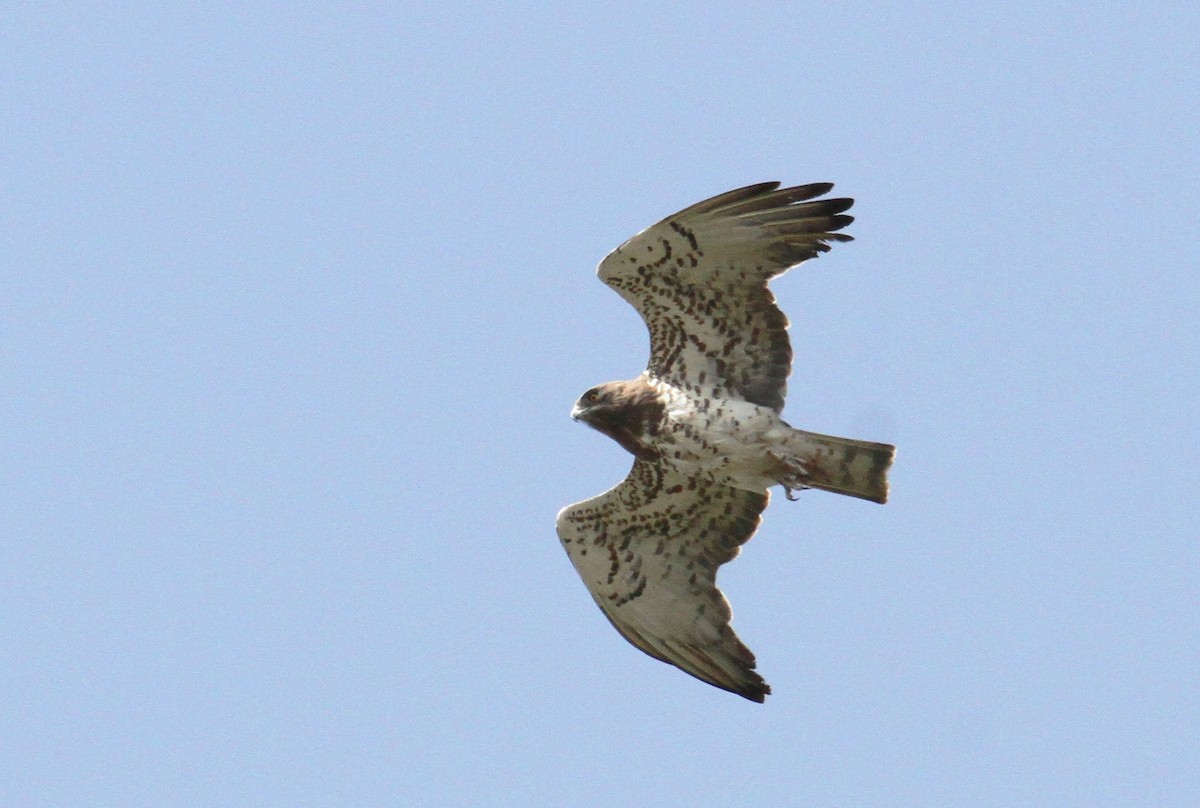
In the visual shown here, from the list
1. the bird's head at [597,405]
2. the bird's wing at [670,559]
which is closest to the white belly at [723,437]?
the bird's wing at [670,559]

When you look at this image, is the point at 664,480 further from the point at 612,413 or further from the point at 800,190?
the point at 800,190

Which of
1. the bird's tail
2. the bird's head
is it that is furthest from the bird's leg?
the bird's head

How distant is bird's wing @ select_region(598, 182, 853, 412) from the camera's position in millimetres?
13562

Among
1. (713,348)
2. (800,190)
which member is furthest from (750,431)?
(800,190)

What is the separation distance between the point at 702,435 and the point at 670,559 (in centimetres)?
128

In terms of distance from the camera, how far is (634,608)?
14.9 meters

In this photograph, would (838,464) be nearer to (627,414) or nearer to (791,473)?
(791,473)

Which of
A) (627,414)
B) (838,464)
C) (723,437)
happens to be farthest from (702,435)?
(838,464)

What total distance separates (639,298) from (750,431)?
1.36 meters

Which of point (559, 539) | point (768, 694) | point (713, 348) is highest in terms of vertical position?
point (713, 348)

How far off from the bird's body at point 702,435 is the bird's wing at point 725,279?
1 cm

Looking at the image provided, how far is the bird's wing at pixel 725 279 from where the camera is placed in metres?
13.6

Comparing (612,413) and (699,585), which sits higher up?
(612,413)

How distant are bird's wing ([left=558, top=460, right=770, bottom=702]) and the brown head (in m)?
0.30
